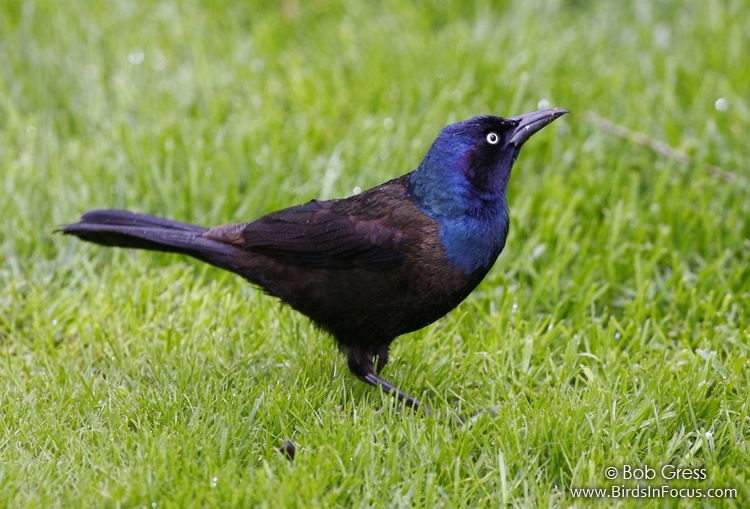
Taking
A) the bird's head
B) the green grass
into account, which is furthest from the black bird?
the green grass

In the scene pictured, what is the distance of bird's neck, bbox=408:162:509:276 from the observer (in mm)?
3713

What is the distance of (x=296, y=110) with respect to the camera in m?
6.03

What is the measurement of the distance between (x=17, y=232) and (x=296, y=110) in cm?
185

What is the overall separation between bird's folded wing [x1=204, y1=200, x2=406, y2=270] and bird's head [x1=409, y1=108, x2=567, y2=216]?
→ 232 mm

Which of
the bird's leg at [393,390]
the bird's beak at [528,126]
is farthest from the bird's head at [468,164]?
the bird's leg at [393,390]

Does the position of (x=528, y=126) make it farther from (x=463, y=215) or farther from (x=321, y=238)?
(x=321, y=238)

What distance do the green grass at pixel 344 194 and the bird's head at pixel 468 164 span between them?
0.68 meters

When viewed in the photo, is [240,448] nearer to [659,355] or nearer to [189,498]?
[189,498]

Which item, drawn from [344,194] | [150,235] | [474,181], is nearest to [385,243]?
[474,181]

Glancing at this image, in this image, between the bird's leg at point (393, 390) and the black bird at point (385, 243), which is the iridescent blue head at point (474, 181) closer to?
the black bird at point (385, 243)

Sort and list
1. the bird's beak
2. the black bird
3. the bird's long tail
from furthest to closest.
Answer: the bird's long tail
the bird's beak
the black bird

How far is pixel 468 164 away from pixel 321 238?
648 mm

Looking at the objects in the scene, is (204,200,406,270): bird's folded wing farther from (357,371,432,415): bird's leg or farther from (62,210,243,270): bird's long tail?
(357,371,432,415): bird's leg

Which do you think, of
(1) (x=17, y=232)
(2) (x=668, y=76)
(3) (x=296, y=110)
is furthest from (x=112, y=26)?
(2) (x=668, y=76)
